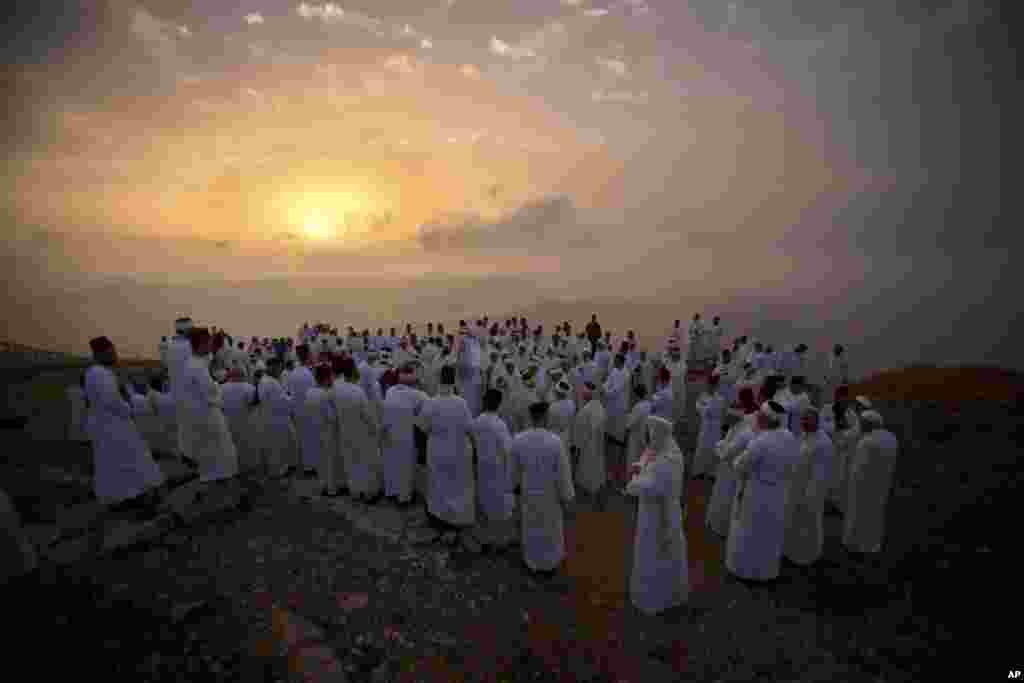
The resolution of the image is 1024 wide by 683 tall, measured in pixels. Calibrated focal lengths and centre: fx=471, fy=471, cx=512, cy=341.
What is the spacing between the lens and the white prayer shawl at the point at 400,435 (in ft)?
24.5

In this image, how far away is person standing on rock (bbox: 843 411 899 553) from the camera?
7344 mm

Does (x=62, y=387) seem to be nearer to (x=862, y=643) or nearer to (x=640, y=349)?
(x=640, y=349)

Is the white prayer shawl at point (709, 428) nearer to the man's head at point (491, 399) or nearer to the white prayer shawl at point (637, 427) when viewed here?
the white prayer shawl at point (637, 427)

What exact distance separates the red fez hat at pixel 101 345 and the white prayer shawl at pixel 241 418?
6.56 feet

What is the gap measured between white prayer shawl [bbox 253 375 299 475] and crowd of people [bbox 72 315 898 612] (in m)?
0.02

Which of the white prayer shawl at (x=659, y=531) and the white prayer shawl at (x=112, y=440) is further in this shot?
the white prayer shawl at (x=112, y=440)

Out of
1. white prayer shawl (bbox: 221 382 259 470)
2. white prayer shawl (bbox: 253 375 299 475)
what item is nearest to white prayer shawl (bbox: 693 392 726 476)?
white prayer shawl (bbox: 253 375 299 475)

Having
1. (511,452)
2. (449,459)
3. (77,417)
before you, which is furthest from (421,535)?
(77,417)

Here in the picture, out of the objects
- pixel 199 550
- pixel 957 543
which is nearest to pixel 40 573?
pixel 199 550

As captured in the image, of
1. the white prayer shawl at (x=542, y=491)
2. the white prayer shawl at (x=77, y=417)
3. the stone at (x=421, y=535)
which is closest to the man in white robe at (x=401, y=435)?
the stone at (x=421, y=535)

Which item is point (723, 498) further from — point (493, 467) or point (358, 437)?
point (358, 437)

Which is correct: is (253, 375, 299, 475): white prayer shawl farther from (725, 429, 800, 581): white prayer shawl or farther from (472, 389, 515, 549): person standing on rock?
(725, 429, 800, 581): white prayer shawl

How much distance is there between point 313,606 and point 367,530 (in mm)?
1584

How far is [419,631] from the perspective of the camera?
5078mm
